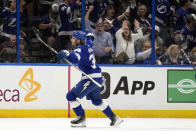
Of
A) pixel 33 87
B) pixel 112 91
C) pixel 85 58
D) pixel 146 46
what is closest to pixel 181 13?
pixel 146 46

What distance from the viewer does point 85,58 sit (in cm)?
873

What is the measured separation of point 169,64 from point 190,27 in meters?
0.79

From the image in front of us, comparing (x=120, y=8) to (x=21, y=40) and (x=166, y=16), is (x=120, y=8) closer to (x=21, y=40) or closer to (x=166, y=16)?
(x=166, y=16)

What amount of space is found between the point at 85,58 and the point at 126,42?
6.62 ft

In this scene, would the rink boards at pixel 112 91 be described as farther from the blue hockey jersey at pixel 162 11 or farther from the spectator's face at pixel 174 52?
the blue hockey jersey at pixel 162 11

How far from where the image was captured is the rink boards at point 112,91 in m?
10.1

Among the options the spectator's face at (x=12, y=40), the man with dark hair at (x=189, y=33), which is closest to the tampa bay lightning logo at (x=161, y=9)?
the man with dark hair at (x=189, y=33)

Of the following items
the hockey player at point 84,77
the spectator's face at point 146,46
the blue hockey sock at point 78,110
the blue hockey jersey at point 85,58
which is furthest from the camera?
the spectator's face at point 146,46

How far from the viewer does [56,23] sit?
10.4 meters

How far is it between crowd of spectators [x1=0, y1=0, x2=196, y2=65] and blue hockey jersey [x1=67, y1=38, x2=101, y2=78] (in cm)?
162

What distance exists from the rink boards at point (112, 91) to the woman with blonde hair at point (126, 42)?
22cm

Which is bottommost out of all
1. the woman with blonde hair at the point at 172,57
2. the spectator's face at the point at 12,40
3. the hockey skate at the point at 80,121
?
the hockey skate at the point at 80,121

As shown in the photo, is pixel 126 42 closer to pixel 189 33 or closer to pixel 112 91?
pixel 112 91

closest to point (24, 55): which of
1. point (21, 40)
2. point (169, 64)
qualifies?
point (21, 40)
